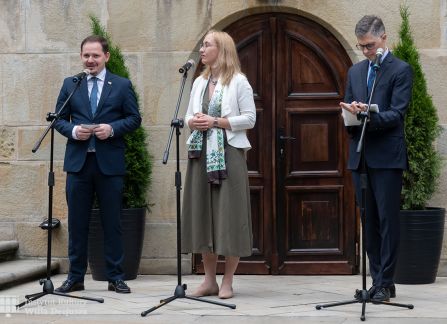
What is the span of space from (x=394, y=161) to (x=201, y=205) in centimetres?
149

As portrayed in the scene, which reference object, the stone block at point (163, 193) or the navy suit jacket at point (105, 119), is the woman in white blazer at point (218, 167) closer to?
the navy suit jacket at point (105, 119)

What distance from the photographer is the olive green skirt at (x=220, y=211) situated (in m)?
7.08

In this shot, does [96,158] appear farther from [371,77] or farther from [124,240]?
[371,77]

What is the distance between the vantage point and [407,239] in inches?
317

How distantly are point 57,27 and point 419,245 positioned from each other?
3.99m

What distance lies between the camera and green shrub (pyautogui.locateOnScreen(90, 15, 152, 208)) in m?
8.59

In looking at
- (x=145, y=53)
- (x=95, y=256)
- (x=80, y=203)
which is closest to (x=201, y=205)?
(x=80, y=203)

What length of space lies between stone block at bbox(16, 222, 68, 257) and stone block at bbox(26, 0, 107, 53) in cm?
172

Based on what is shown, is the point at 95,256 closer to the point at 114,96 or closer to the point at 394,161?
the point at 114,96

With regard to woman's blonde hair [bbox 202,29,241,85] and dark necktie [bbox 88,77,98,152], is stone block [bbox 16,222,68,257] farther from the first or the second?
woman's blonde hair [bbox 202,29,241,85]

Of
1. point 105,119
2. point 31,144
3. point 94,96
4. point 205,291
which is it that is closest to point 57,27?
point 31,144

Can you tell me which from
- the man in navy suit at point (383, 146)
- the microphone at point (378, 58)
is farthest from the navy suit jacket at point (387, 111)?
the microphone at point (378, 58)

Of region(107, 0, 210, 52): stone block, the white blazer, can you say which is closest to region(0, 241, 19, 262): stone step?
region(107, 0, 210, 52): stone block

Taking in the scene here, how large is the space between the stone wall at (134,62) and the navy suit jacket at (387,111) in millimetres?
1786
